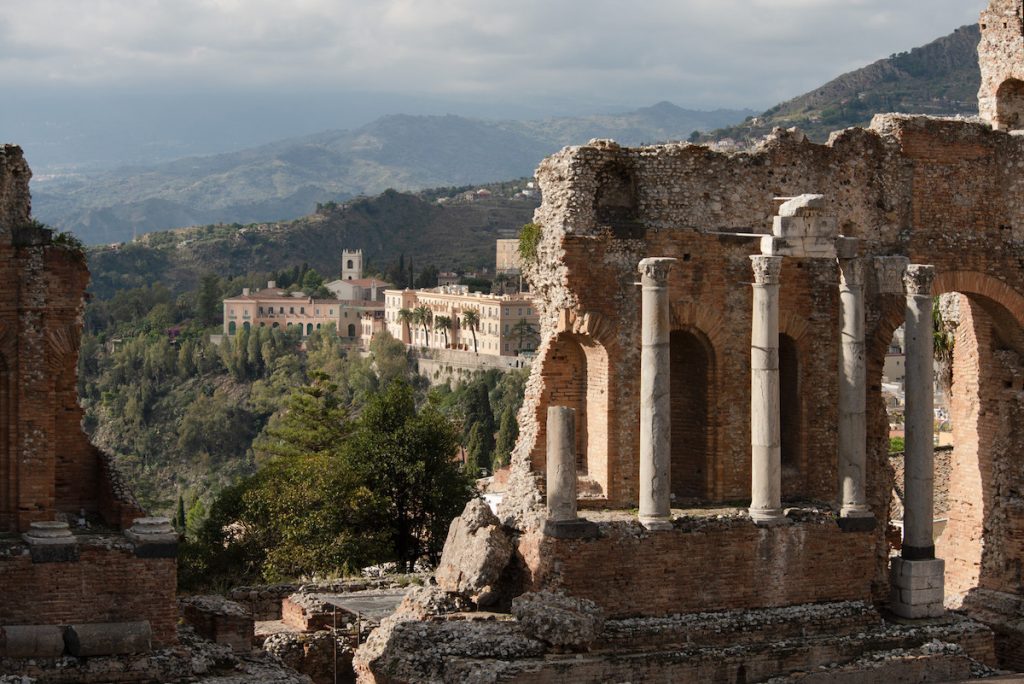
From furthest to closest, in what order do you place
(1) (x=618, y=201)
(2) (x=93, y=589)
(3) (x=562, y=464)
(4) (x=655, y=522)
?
1. (1) (x=618, y=201)
2. (4) (x=655, y=522)
3. (3) (x=562, y=464)
4. (2) (x=93, y=589)

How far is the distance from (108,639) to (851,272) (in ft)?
38.2

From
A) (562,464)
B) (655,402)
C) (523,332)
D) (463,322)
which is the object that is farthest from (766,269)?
(463,322)

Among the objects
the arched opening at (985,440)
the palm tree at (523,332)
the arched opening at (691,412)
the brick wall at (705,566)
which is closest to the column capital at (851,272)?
the arched opening at (691,412)

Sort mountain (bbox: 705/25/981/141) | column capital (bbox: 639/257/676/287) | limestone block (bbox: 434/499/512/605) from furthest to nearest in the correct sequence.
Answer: mountain (bbox: 705/25/981/141) → column capital (bbox: 639/257/676/287) → limestone block (bbox: 434/499/512/605)

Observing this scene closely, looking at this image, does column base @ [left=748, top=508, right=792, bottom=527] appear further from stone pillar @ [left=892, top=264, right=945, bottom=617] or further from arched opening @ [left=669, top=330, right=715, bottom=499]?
stone pillar @ [left=892, top=264, right=945, bottom=617]

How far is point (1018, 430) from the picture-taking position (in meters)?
27.8

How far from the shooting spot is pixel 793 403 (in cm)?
2617

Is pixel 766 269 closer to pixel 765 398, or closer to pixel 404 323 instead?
pixel 765 398

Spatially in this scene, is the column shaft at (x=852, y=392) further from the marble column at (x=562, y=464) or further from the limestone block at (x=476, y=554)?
the limestone block at (x=476, y=554)

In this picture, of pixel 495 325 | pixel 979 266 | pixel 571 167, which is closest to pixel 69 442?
pixel 571 167

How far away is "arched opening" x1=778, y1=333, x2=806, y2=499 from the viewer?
26.0 meters

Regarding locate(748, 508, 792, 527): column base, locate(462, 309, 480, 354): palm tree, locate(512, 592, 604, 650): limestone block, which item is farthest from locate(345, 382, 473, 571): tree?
locate(462, 309, 480, 354): palm tree

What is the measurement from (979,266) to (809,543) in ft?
18.4

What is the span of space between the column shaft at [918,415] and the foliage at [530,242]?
5.44 metres
